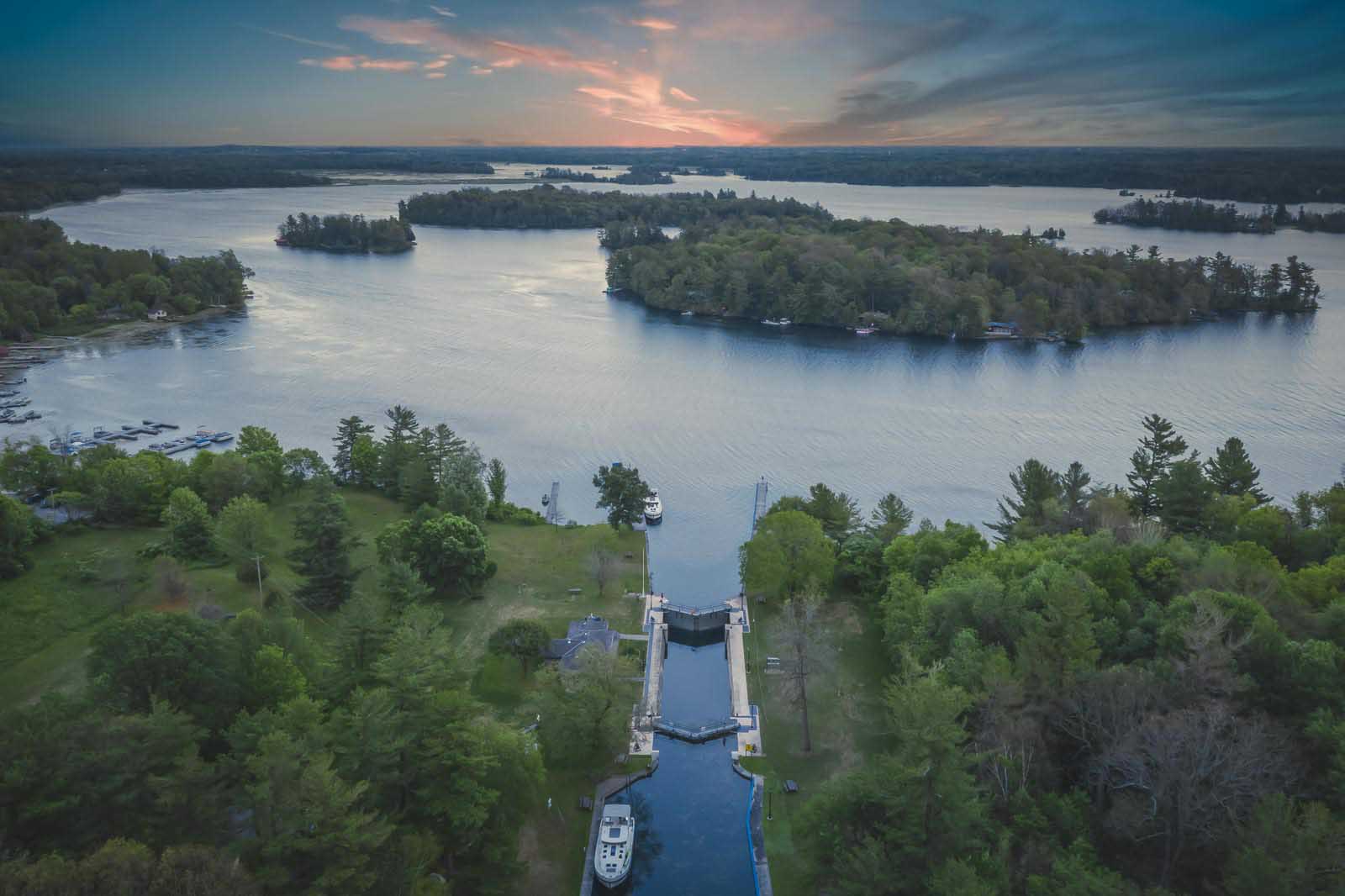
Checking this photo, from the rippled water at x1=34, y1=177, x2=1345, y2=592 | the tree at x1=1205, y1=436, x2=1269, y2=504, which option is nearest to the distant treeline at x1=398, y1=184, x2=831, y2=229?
the rippled water at x1=34, y1=177, x2=1345, y2=592

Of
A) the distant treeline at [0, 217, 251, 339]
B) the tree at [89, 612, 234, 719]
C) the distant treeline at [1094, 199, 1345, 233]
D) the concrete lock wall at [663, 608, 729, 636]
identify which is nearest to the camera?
the tree at [89, 612, 234, 719]

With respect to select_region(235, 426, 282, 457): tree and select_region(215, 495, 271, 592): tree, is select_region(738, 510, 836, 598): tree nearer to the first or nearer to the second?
select_region(215, 495, 271, 592): tree

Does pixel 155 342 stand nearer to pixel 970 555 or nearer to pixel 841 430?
pixel 841 430

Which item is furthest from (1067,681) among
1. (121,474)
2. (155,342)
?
(155,342)

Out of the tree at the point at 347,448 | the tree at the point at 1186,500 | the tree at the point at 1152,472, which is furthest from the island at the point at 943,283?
the tree at the point at 347,448

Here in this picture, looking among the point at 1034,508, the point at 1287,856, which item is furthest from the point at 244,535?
the point at 1287,856

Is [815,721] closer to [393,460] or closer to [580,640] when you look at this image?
[580,640]
